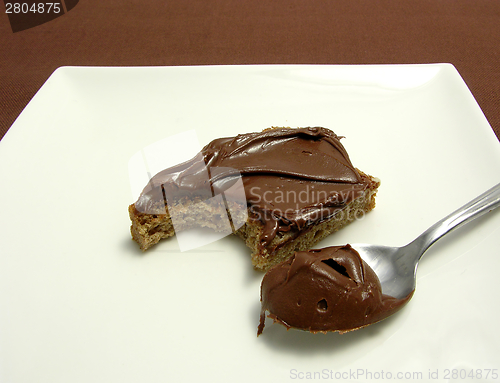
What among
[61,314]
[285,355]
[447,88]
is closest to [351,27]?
[447,88]

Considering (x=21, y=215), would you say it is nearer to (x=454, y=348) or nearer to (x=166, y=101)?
(x=166, y=101)

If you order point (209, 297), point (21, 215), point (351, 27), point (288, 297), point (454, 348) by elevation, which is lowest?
point (454, 348)

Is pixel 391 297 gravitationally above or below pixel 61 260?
below
